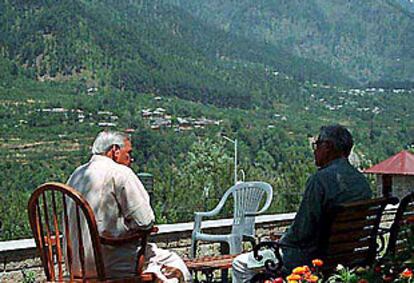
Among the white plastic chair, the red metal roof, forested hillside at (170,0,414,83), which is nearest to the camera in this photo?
the white plastic chair

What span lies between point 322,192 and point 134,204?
2.49 feet

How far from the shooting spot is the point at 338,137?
3402mm

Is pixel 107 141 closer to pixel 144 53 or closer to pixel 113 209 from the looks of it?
pixel 113 209

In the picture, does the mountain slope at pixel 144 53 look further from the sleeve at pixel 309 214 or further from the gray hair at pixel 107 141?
the sleeve at pixel 309 214

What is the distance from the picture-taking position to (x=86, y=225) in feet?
10.2

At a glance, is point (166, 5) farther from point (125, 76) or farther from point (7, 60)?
point (7, 60)

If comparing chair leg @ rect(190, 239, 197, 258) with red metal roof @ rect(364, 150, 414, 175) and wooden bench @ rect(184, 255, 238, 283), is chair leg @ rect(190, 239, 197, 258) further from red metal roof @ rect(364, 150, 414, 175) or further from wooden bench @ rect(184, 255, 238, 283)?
red metal roof @ rect(364, 150, 414, 175)

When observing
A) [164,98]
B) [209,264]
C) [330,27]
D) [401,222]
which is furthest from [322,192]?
[330,27]

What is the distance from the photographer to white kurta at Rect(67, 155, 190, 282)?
3.10 metres

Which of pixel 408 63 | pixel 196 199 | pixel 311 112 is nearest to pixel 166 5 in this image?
pixel 311 112

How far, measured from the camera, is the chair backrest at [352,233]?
3104mm

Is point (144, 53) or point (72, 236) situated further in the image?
point (144, 53)

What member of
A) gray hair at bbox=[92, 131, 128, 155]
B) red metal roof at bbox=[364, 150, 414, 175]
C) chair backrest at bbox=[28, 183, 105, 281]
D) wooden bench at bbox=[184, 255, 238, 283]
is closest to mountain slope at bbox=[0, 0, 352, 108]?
red metal roof at bbox=[364, 150, 414, 175]

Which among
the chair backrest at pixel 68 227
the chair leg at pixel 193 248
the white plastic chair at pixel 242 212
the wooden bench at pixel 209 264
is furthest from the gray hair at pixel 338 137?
the chair leg at pixel 193 248
